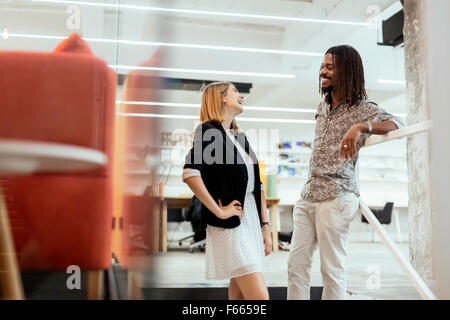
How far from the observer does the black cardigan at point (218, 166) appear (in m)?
1.56

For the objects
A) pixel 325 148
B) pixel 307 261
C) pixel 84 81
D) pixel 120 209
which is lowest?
pixel 307 261

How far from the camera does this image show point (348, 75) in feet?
5.31

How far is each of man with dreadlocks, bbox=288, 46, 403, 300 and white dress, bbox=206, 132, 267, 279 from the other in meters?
0.15

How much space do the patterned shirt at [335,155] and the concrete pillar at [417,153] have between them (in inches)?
53.7

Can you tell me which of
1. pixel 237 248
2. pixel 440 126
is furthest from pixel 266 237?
pixel 440 126

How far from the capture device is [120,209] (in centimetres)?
141

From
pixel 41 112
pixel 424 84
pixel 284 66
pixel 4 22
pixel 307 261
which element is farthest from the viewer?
pixel 284 66

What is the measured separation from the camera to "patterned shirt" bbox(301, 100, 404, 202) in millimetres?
1554

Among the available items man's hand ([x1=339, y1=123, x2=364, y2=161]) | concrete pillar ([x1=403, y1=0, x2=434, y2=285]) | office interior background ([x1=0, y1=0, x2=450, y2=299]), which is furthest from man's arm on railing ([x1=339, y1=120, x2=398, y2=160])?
concrete pillar ([x1=403, y1=0, x2=434, y2=285])

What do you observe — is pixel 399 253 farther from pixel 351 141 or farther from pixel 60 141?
pixel 60 141

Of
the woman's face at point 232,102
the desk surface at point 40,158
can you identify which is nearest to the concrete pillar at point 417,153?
the woman's face at point 232,102
